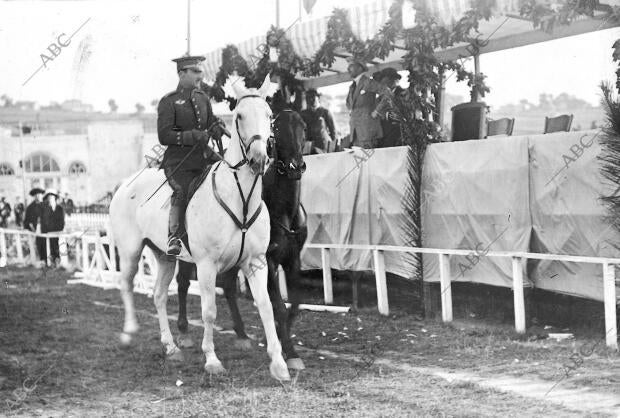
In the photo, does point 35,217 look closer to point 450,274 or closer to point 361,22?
point 361,22

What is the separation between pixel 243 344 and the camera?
8906 millimetres

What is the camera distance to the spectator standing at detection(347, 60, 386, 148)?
11242mm

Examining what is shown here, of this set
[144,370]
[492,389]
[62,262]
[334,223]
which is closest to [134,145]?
[62,262]

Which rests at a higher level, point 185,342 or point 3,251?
point 185,342

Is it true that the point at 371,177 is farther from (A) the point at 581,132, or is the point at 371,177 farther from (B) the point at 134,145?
(B) the point at 134,145

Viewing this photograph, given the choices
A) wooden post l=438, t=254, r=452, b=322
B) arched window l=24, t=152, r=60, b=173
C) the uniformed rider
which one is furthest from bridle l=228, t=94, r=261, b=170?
arched window l=24, t=152, r=60, b=173

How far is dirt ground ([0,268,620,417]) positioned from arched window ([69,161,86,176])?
12142mm

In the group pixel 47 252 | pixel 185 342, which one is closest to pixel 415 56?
pixel 185 342

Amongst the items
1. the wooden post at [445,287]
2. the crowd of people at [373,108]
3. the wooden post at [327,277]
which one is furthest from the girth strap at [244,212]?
the wooden post at [327,277]

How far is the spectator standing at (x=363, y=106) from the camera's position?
11.2m

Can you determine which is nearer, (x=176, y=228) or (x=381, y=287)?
(x=176, y=228)

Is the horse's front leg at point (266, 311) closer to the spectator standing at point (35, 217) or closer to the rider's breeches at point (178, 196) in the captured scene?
the rider's breeches at point (178, 196)

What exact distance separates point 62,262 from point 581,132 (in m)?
16.5

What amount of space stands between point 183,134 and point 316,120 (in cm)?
517
